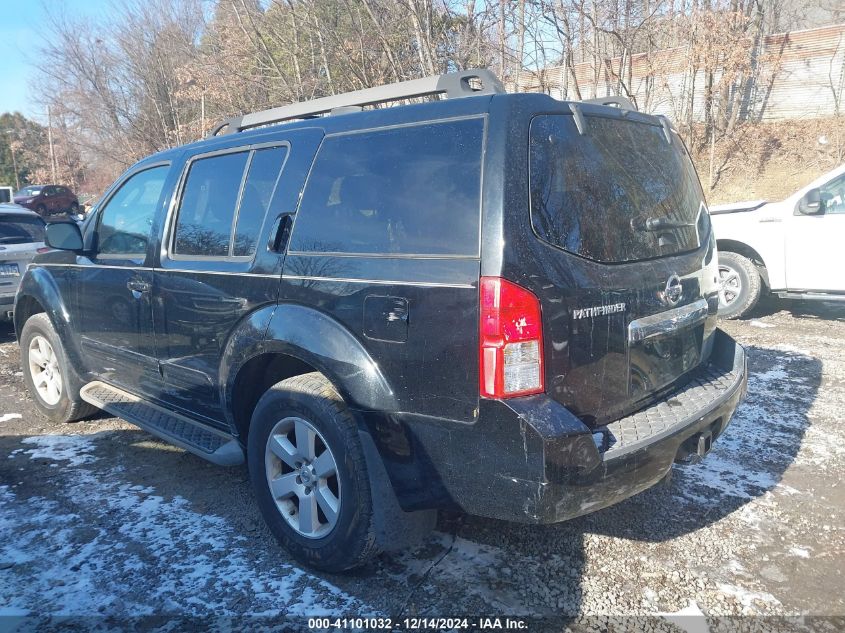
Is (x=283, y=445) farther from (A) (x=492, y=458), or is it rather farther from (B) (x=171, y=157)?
(B) (x=171, y=157)

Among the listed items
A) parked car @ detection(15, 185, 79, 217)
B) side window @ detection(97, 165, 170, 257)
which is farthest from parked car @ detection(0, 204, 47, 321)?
parked car @ detection(15, 185, 79, 217)

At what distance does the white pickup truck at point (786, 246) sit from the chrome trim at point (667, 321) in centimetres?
457

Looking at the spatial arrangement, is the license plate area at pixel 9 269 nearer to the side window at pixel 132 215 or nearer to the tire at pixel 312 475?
the side window at pixel 132 215

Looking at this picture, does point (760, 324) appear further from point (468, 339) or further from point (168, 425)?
point (168, 425)

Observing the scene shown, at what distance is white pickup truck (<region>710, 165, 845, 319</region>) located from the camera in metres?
6.70

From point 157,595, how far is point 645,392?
2208 mm

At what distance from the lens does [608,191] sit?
2635 mm

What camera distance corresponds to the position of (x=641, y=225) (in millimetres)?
2744

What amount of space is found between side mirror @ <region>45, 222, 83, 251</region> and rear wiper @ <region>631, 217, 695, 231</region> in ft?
11.4

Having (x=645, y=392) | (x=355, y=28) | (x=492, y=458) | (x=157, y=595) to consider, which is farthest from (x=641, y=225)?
(x=355, y=28)

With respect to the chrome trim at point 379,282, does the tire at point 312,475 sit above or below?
below

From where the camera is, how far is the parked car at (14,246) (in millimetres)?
7406

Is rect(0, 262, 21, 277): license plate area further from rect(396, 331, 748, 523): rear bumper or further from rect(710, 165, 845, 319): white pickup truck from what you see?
rect(710, 165, 845, 319): white pickup truck

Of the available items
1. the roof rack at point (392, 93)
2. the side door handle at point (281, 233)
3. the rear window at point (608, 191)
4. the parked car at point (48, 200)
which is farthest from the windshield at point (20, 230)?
the parked car at point (48, 200)
